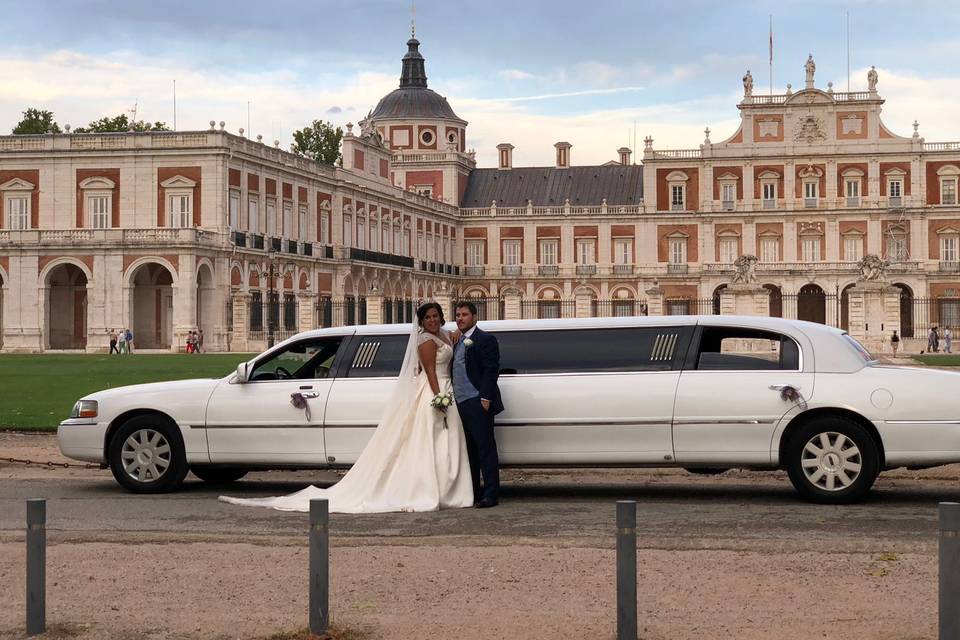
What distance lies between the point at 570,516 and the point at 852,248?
70325mm

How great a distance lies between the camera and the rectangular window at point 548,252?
82.3m

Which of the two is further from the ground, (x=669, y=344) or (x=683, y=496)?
(x=669, y=344)

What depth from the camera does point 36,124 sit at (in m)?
72.4

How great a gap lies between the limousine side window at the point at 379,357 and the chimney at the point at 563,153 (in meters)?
80.5

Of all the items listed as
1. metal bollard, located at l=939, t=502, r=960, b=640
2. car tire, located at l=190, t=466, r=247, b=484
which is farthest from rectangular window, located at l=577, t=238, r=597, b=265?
metal bollard, located at l=939, t=502, r=960, b=640

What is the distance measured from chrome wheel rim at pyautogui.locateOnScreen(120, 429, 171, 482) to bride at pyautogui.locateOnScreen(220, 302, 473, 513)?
1258 mm

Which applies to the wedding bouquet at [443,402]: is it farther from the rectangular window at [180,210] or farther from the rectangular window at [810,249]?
the rectangular window at [810,249]

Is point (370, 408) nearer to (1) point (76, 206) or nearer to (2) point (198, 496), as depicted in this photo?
(2) point (198, 496)

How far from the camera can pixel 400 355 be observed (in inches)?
425

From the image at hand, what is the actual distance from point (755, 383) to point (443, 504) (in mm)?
2524

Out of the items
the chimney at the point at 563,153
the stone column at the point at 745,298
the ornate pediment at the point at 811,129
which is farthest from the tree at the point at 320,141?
the stone column at the point at 745,298

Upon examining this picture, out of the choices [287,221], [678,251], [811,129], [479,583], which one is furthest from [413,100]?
[479,583]

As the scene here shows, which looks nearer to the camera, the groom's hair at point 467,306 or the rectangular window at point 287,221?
the groom's hair at point 467,306

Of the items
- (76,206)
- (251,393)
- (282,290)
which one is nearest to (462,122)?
(282,290)
